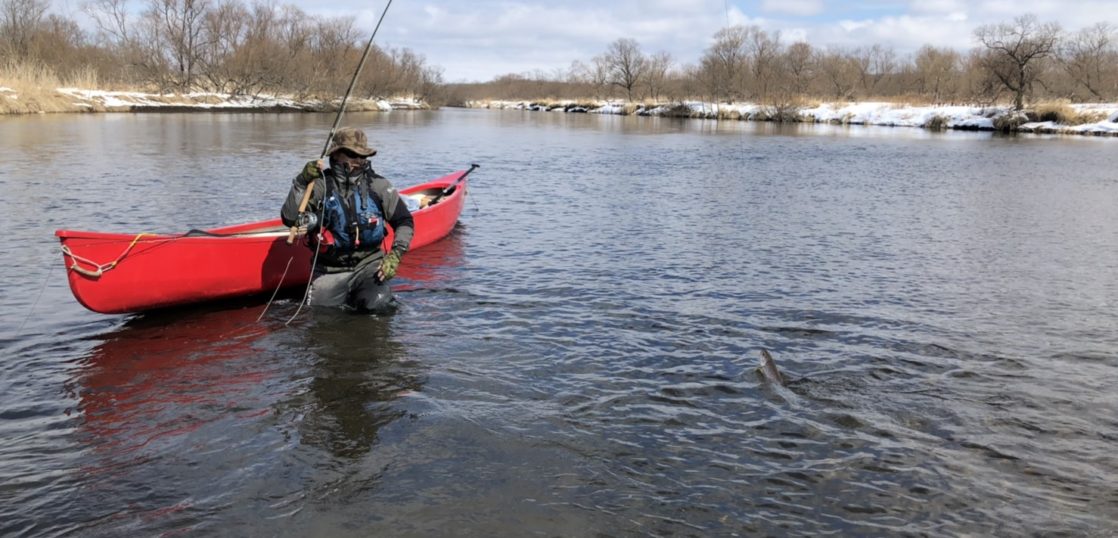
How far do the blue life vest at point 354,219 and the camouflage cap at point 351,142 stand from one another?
351 millimetres

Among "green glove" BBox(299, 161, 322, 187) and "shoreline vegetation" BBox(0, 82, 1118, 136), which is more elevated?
"shoreline vegetation" BBox(0, 82, 1118, 136)

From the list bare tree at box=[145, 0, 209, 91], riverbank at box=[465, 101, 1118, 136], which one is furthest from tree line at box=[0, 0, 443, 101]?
riverbank at box=[465, 101, 1118, 136]

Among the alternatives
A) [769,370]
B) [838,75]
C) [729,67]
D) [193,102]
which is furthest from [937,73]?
[769,370]

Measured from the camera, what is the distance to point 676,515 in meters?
4.14

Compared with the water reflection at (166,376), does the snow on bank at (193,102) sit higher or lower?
higher

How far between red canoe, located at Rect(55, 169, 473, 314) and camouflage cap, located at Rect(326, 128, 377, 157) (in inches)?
71.0

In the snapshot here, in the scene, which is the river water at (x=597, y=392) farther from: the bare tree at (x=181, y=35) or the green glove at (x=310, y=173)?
the bare tree at (x=181, y=35)

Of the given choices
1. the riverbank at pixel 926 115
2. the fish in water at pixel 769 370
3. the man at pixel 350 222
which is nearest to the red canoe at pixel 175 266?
the man at pixel 350 222

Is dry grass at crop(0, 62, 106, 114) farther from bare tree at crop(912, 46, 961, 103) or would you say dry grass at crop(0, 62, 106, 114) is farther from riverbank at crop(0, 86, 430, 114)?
bare tree at crop(912, 46, 961, 103)

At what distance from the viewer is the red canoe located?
6.60m

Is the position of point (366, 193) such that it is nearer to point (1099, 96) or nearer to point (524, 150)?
point (524, 150)

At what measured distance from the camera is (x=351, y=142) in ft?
21.8

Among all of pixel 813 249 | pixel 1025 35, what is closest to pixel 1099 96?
pixel 1025 35

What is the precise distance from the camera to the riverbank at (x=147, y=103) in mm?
39756
